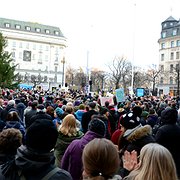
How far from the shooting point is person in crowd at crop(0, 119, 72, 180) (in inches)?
120

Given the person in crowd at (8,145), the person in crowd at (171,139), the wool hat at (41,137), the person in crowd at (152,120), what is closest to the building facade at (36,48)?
the person in crowd at (152,120)

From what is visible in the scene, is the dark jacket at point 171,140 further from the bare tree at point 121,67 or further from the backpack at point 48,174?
the bare tree at point 121,67

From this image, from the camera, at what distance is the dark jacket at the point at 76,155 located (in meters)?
5.39

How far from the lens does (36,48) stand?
116 metres

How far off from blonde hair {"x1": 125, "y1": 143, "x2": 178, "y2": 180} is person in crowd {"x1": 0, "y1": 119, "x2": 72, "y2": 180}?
707 millimetres

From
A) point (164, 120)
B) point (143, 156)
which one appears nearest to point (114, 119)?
point (164, 120)

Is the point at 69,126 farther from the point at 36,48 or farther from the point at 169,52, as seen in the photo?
the point at 36,48

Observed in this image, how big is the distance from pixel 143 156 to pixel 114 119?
27.6 feet

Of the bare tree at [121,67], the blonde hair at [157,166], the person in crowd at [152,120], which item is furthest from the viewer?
the bare tree at [121,67]

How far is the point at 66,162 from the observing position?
5.54 m

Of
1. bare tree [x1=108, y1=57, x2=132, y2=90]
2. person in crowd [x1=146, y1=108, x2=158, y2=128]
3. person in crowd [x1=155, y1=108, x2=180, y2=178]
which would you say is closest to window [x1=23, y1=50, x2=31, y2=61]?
bare tree [x1=108, y1=57, x2=132, y2=90]

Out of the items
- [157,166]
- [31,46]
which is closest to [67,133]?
[157,166]

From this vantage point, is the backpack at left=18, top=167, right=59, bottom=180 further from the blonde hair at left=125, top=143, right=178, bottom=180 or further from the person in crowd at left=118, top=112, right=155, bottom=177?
the person in crowd at left=118, top=112, right=155, bottom=177

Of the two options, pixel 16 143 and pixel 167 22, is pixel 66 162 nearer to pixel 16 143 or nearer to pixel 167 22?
pixel 16 143
